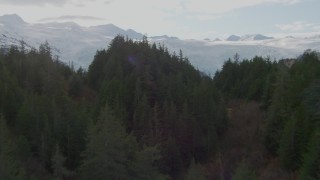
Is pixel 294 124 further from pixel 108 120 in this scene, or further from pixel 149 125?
pixel 108 120

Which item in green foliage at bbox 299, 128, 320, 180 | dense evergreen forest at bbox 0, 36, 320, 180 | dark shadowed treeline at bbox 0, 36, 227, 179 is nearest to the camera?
dark shadowed treeline at bbox 0, 36, 227, 179

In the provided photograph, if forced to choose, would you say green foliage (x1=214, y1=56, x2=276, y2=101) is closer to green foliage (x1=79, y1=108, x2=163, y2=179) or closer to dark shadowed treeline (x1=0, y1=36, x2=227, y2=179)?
dark shadowed treeline (x1=0, y1=36, x2=227, y2=179)

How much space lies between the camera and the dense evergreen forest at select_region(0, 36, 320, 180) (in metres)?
44.2

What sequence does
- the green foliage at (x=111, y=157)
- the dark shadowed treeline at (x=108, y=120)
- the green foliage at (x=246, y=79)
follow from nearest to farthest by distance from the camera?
1. the green foliage at (x=111, y=157)
2. the dark shadowed treeline at (x=108, y=120)
3. the green foliage at (x=246, y=79)

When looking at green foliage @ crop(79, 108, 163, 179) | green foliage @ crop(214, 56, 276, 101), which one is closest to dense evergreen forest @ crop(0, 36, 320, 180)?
green foliage @ crop(79, 108, 163, 179)

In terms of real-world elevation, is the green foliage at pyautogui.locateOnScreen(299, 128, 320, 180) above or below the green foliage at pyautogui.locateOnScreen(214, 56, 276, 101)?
below

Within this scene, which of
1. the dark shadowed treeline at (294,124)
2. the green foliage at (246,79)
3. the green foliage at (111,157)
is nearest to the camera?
the green foliage at (111,157)

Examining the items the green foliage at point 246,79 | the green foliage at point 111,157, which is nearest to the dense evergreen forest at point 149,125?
the green foliage at point 111,157

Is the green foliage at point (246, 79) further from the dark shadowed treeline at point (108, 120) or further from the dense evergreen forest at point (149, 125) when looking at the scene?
the dark shadowed treeline at point (108, 120)

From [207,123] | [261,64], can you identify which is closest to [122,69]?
[207,123]

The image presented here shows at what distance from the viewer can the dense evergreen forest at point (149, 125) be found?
145 feet

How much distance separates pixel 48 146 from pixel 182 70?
5103cm

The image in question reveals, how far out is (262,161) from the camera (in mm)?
65062

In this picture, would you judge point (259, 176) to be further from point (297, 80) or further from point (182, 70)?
point (182, 70)
